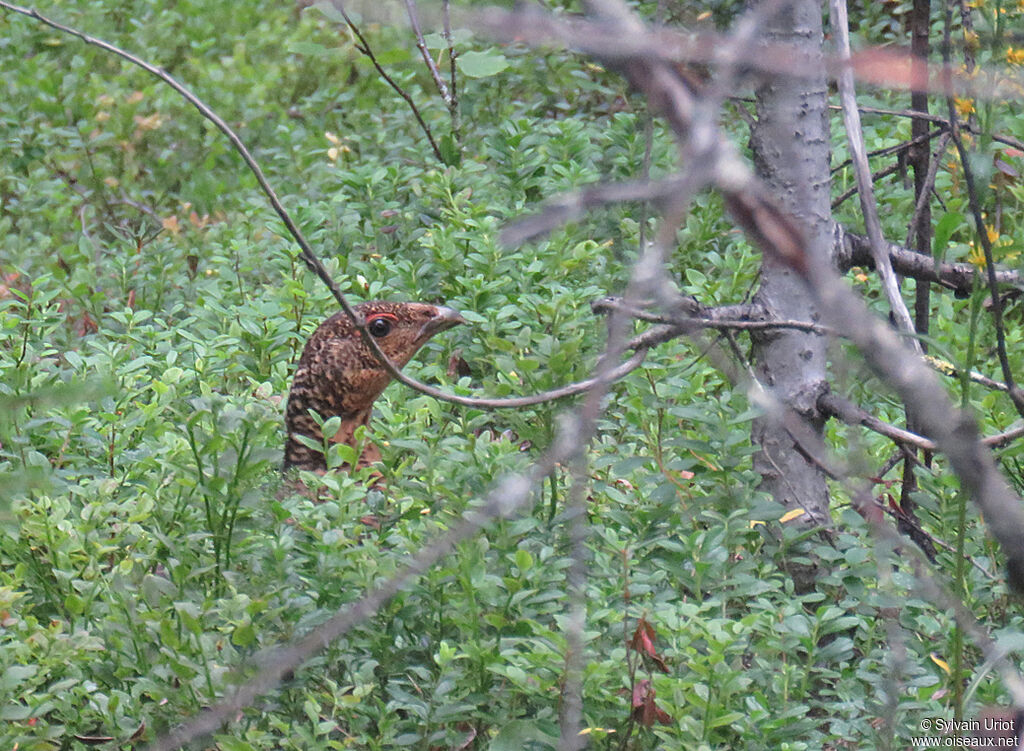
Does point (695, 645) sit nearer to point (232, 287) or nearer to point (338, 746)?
point (338, 746)

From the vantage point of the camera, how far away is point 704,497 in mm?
3297

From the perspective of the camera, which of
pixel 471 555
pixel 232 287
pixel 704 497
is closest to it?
pixel 471 555

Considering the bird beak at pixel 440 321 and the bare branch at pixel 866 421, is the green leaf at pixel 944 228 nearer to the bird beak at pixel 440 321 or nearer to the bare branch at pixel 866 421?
the bare branch at pixel 866 421

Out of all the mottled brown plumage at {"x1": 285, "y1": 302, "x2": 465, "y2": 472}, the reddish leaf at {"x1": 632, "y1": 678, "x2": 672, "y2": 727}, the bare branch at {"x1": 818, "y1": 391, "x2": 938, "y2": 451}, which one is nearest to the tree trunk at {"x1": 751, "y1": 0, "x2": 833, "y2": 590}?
the bare branch at {"x1": 818, "y1": 391, "x2": 938, "y2": 451}

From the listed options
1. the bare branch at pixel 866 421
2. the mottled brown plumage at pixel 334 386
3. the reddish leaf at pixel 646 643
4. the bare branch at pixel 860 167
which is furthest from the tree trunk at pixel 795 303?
the mottled brown plumage at pixel 334 386

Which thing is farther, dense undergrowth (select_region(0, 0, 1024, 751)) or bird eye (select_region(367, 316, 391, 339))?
bird eye (select_region(367, 316, 391, 339))

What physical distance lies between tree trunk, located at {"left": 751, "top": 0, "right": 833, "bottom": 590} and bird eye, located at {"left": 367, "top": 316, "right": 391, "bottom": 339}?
1484mm

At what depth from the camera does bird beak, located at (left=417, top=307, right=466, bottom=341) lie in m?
4.57

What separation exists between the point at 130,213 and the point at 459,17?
7.06m

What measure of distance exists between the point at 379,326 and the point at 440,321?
24cm

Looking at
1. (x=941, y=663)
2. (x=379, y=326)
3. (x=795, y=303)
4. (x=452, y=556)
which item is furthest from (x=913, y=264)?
(x=379, y=326)

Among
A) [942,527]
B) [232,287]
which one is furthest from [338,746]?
[232,287]

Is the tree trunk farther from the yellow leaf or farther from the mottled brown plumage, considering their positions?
the mottled brown plumage

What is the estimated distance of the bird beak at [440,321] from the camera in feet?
15.0
